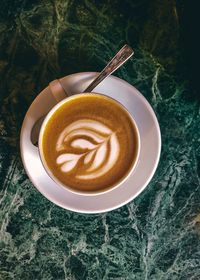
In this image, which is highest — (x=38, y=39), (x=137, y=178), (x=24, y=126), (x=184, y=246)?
(x=38, y=39)

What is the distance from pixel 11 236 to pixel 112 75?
479 mm

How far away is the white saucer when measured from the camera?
1.32 m

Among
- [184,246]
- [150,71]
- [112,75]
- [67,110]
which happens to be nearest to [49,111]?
[67,110]

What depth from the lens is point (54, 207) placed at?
143 cm

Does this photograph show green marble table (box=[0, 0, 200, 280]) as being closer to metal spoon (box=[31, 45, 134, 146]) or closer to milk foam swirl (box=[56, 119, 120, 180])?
metal spoon (box=[31, 45, 134, 146])

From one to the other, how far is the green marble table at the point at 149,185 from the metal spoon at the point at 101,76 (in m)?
0.05

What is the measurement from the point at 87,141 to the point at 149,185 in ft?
0.82

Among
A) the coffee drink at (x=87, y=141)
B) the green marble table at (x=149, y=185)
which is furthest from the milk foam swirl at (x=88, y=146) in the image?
the green marble table at (x=149, y=185)

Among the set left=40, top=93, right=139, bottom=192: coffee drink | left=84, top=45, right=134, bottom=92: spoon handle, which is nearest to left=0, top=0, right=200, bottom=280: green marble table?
left=84, top=45, right=134, bottom=92: spoon handle

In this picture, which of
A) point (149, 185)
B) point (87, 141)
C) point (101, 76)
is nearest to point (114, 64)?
point (101, 76)

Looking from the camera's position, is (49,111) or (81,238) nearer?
(49,111)

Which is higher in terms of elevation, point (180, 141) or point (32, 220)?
point (180, 141)

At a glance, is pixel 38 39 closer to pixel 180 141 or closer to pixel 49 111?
pixel 49 111

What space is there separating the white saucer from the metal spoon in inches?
0.5
